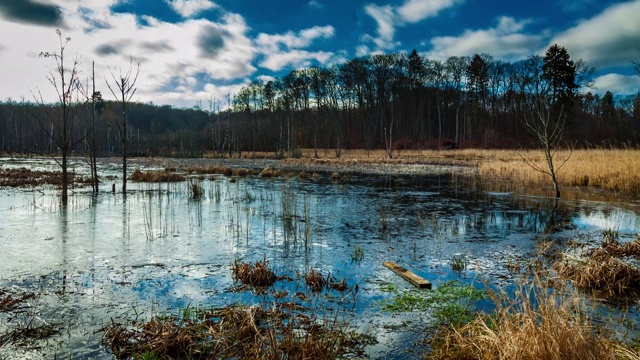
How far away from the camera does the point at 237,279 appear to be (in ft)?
19.2

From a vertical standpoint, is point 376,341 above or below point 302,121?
below

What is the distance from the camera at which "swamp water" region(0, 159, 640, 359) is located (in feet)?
15.1

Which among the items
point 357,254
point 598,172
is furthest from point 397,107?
point 357,254

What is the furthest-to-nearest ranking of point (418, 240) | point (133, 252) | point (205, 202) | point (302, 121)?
point (302, 121) < point (205, 202) < point (418, 240) < point (133, 252)

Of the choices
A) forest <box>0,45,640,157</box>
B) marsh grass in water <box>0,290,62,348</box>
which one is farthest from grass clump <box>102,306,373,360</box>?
forest <box>0,45,640,157</box>

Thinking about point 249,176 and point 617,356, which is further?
point 249,176

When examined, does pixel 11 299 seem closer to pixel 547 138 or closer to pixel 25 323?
pixel 25 323

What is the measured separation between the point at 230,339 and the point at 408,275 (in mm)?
3038

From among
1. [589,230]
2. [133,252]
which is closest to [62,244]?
[133,252]

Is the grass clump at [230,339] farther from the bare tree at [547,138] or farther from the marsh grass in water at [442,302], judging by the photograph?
the bare tree at [547,138]

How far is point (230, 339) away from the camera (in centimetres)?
388

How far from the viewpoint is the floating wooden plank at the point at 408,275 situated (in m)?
5.57

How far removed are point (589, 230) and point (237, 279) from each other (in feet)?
29.4

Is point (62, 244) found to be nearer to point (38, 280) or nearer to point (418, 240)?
point (38, 280)
